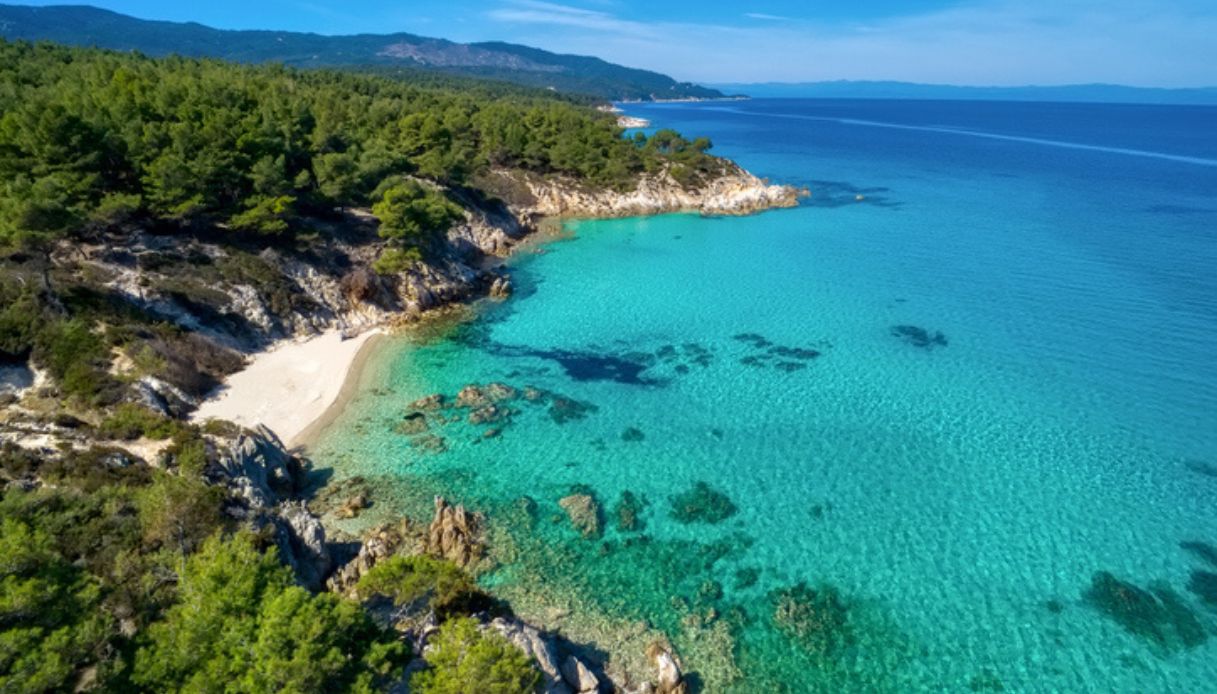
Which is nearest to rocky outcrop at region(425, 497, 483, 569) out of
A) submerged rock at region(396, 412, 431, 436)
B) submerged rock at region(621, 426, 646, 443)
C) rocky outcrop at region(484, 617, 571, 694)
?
rocky outcrop at region(484, 617, 571, 694)

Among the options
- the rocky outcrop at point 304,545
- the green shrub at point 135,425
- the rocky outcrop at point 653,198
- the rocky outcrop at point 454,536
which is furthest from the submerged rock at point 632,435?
the rocky outcrop at point 653,198

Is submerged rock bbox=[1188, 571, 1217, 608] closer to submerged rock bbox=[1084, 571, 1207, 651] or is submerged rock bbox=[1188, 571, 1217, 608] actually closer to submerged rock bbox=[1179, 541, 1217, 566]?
submerged rock bbox=[1179, 541, 1217, 566]

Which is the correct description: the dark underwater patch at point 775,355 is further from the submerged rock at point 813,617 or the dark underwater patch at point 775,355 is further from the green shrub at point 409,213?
the green shrub at point 409,213

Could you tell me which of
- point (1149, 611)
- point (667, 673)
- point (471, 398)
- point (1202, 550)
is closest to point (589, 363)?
point (471, 398)

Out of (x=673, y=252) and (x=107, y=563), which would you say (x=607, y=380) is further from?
(x=673, y=252)

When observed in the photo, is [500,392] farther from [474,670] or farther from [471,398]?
[474,670]

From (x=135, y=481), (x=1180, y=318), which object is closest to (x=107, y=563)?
(x=135, y=481)
